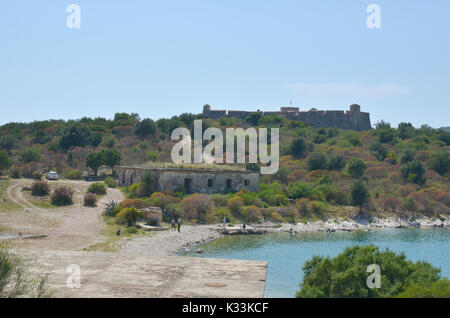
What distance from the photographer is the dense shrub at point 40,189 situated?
2906 centimetres

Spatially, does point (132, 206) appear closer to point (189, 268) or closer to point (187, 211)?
point (187, 211)

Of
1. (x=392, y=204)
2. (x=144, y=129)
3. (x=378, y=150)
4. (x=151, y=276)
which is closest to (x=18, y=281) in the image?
(x=151, y=276)

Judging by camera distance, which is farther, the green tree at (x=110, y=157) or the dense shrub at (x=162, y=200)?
the green tree at (x=110, y=157)

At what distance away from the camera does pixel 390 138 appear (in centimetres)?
5566

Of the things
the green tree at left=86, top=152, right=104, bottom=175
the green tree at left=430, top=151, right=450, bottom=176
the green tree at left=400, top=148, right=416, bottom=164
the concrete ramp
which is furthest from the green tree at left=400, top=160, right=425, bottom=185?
the concrete ramp

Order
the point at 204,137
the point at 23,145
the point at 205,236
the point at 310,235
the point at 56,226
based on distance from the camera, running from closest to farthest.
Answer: the point at 56,226 < the point at 205,236 < the point at 310,235 < the point at 23,145 < the point at 204,137

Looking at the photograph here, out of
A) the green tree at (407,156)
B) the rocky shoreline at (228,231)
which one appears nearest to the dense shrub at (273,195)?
the rocky shoreline at (228,231)

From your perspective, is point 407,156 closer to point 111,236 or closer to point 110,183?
point 110,183

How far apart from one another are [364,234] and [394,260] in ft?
60.5

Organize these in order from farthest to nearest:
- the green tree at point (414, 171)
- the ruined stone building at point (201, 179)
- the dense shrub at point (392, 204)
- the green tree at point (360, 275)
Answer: the green tree at point (414, 171) < the dense shrub at point (392, 204) < the ruined stone building at point (201, 179) < the green tree at point (360, 275)

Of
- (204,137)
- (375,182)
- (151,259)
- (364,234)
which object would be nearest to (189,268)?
(151,259)

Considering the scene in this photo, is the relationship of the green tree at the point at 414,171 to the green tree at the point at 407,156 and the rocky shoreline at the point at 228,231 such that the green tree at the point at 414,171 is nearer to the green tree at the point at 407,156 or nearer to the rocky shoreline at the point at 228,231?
the green tree at the point at 407,156

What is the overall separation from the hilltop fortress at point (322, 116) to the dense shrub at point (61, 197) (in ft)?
148
